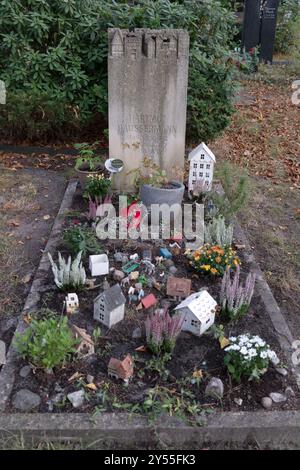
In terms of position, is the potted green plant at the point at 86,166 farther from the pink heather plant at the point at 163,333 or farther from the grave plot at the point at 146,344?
the pink heather plant at the point at 163,333

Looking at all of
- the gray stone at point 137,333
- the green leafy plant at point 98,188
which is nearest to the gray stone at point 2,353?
the gray stone at point 137,333

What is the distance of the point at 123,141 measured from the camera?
201 inches

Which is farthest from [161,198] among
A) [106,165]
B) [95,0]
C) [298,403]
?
[95,0]

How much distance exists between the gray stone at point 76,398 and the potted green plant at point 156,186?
2.42m

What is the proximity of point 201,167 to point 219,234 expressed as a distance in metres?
1.18

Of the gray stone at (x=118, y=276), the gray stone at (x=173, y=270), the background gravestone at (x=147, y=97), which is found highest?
the background gravestone at (x=147, y=97)

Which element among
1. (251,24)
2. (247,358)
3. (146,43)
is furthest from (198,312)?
(251,24)

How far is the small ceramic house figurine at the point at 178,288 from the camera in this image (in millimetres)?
3648

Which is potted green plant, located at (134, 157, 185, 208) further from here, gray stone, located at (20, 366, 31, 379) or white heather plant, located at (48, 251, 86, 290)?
gray stone, located at (20, 366, 31, 379)

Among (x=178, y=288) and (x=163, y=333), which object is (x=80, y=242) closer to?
(x=178, y=288)

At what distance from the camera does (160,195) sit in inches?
188

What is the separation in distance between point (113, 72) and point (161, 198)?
136 centimetres

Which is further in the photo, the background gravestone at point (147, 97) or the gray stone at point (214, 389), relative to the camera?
the background gravestone at point (147, 97)

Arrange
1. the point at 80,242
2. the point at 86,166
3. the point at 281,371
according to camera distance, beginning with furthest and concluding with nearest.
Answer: the point at 86,166, the point at 80,242, the point at 281,371
